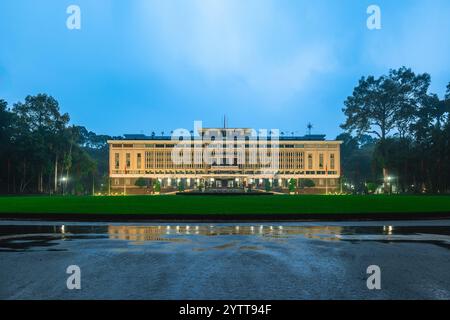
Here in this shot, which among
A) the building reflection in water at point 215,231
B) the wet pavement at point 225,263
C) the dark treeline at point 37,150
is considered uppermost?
the dark treeline at point 37,150

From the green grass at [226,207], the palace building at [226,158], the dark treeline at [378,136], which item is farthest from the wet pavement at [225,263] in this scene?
the palace building at [226,158]

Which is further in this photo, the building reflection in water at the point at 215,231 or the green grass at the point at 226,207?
the green grass at the point at 226,207

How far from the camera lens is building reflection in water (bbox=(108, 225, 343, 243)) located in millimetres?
16769

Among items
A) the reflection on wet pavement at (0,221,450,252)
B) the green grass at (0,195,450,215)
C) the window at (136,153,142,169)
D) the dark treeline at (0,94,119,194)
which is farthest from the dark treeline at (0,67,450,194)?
the reflection on wet pavement at (0,221,450,252)

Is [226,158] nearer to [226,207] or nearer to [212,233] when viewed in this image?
[226,207]

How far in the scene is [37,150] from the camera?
282ft

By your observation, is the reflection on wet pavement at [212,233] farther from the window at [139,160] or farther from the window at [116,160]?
the window at [116,160]

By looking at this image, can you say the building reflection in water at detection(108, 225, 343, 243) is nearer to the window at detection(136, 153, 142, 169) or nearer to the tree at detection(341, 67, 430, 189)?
the tree at detection(341, 67, 430, 189)

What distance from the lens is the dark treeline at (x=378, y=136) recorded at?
276 feet

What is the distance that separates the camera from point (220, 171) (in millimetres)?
150500

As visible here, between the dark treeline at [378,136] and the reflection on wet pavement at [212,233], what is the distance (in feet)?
220

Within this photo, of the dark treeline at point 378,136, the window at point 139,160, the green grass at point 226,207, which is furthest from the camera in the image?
the window at point 139,160

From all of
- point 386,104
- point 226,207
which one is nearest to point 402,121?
point 386,104
